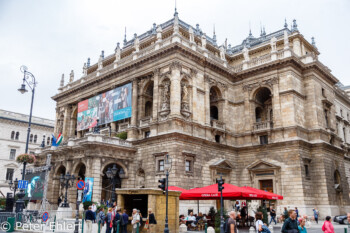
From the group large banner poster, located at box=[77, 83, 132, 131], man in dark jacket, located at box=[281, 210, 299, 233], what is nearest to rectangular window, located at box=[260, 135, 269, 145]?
large banner poster, located at box=[77, 83, 132, 131]

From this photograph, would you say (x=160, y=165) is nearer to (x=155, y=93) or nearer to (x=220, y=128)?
(x=155, y=93)

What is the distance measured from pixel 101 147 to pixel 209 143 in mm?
10473

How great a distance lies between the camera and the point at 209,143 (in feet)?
105

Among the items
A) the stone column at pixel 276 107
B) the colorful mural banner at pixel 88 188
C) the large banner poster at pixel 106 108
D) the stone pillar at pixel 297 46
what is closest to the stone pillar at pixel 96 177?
the colorful mural banner at pixel 88 188

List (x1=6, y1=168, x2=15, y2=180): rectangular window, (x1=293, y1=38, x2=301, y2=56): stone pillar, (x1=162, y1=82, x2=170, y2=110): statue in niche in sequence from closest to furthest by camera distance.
→ (x1=162, y1=82, x2=170, y2=110): statue in niche
(x1=293, y1=38, x2=301, y2=56): stone pillar
(x1=6, y1=168, x2=15, y2=180): rectangular window

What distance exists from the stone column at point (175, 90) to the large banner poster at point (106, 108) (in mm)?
6228

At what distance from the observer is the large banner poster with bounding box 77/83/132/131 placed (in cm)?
3512

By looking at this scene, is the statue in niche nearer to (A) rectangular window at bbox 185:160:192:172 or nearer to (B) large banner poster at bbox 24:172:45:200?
(A) rectangular window at bbox 185:160:192:172

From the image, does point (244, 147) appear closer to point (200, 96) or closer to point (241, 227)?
point (200, 96)

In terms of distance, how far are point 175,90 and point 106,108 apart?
34.6 ft

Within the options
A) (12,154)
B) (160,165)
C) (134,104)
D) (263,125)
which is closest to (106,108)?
(134,104)

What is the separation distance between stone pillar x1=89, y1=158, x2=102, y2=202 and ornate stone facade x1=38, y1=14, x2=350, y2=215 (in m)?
0.09

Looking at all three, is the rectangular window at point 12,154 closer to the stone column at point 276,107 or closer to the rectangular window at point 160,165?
the rectangular window at point 160,165

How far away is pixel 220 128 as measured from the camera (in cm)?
3400
